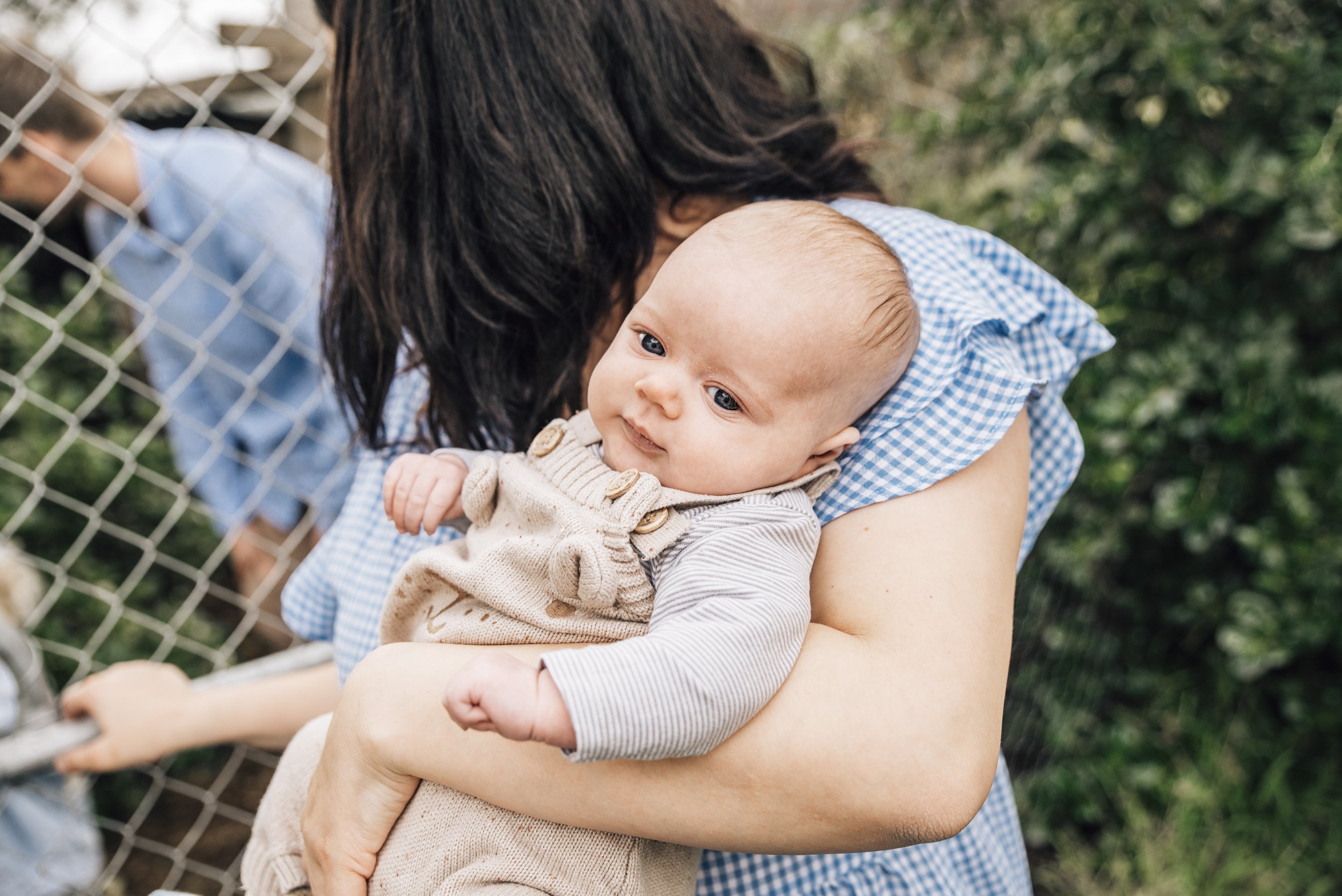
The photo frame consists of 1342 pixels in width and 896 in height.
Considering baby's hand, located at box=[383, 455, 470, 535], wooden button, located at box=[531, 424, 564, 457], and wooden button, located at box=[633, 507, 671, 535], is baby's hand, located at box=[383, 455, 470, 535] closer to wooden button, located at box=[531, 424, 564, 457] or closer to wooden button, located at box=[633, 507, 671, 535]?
wooden button, located at box=[531, 424, 564, 457]

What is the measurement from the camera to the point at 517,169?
45.2 inches

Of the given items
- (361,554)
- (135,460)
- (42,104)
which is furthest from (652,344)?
(135,460)

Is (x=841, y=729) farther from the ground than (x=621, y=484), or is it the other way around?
(x=621, y=484)

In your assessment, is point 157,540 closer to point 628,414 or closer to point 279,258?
point 279,258

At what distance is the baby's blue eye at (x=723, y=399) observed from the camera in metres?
0.96

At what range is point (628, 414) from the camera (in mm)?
967

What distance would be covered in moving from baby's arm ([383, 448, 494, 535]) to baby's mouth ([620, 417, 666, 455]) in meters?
0.21

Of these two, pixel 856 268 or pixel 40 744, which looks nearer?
pixel 856 268

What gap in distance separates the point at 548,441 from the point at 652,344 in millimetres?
165

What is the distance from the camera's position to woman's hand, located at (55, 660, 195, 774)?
1.50 metres

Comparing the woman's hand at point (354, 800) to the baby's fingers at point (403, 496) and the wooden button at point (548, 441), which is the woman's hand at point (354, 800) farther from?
the wooden button at point (548, 441)

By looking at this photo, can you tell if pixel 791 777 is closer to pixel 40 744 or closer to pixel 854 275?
pixel 854 275

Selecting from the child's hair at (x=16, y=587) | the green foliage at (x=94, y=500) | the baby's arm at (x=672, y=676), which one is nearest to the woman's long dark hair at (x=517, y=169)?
the baby's arm at (x=672, y=676)

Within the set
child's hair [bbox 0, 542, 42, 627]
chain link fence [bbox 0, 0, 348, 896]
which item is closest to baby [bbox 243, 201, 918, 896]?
chain link fence [bbox 0, 0, 348, 896]
